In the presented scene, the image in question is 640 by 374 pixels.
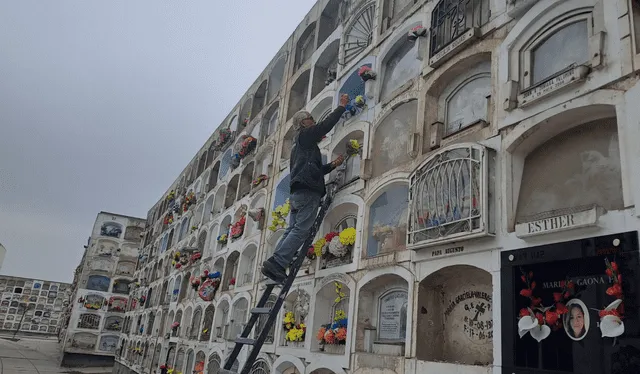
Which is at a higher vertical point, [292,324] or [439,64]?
[439,64]

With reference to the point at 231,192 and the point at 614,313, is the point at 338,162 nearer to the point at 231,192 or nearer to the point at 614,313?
the point at 614,313

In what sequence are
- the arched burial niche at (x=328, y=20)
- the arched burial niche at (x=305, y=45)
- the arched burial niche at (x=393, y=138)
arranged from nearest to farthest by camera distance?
the arched burial niche at (x=393, y=138)
the arched burial niche at (x=328, y=20)
the arched burial niche at (x=305, y=45)

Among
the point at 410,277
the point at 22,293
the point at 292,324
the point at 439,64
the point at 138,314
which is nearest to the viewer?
the point at 410,277

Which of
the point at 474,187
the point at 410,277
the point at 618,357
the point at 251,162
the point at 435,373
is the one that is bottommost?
the point at 435,373

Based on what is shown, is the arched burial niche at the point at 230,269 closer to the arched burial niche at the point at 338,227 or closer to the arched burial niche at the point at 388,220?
the arched burial niche at the point at 338,227

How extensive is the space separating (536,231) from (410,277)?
1648 mm

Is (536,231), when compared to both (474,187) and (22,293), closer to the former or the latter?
(474,187)

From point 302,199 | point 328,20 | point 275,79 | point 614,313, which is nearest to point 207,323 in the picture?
point 275,79

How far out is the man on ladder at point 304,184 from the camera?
20.9 feet

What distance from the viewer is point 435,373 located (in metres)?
4.36

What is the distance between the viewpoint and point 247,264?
1055cm

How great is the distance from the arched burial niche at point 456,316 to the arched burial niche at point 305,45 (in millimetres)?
7067

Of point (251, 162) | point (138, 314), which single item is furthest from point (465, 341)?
point (138, 314)

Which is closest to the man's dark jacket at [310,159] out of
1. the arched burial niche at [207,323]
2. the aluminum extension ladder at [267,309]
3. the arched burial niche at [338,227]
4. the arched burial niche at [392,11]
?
the aluminum extension ladder at [267,309]
